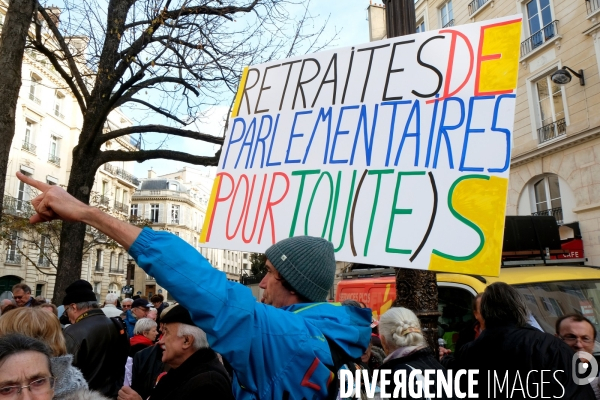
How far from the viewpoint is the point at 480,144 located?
8.59ft

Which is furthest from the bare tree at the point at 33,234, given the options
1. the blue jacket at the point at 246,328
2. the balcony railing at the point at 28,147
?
the blue jacket at the point at 246,328

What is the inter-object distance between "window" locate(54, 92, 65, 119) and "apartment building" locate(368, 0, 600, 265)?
99.5 ft

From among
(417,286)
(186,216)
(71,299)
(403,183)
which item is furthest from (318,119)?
(186,216)

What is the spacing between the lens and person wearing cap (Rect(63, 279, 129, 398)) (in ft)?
11.0

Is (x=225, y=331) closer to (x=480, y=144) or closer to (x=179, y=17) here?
(x=480, y=144)

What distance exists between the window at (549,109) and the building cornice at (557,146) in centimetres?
45

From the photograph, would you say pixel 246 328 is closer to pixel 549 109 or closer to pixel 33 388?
pixel 33 388

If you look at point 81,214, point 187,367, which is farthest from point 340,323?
point 187,367

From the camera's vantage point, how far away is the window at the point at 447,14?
829 inches

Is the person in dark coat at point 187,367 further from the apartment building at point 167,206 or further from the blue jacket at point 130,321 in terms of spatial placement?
the apartment building at point 167,206

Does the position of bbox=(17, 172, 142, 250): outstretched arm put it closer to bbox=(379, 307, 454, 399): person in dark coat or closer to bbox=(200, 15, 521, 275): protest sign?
bbox=(200, 15, 521, 275): protest sign

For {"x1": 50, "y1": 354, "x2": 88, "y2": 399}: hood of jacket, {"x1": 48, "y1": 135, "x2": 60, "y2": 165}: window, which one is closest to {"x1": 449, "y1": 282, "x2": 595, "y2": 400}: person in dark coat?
{"x1": 50, "y1": 354, "x2": 88, "y2": 399}: hood of jacket

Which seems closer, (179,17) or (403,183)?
(403,183)

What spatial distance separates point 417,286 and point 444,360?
1049mm
